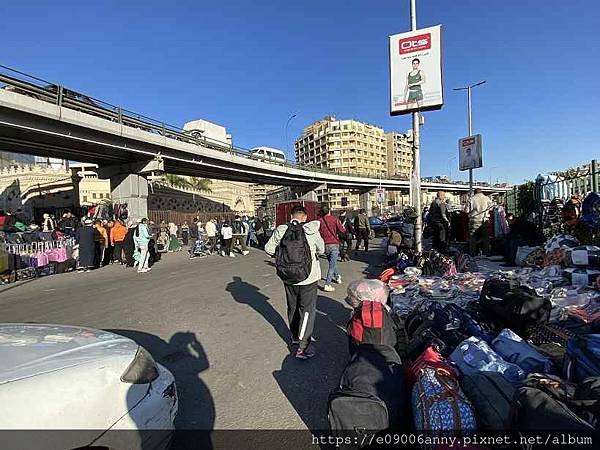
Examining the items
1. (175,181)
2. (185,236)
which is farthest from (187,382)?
(175,181)

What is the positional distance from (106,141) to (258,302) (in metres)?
19.5

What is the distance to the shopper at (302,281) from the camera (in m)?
4.16

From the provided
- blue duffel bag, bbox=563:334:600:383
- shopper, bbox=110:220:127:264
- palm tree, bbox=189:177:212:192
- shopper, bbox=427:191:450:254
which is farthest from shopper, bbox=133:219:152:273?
palm tree, bbox=189:177:212:192

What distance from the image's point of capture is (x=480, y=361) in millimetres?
2734

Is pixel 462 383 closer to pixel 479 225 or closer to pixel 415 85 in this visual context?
pixel 479 225

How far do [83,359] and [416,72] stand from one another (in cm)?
1082

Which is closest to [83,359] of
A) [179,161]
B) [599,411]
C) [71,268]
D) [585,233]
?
[599,411]

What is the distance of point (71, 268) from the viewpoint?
14.0 meters

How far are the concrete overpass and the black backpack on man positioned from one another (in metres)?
17.8

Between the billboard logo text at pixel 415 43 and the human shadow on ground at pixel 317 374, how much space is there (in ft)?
28.1

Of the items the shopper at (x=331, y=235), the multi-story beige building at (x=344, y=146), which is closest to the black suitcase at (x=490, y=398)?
the shopper at (x=331, y=235)

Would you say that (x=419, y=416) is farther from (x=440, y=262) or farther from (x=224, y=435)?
(x=440, y=262)

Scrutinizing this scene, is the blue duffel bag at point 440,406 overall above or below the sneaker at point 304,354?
above

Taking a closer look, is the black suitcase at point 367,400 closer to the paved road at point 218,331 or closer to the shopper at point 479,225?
the paved road at point 218,331
